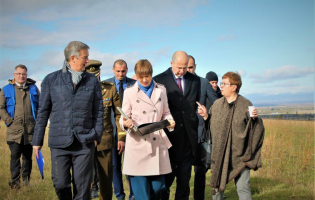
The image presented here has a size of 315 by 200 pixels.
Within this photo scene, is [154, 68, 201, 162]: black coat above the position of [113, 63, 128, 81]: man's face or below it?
below

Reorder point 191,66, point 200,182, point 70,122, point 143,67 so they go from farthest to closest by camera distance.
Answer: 1. point 191,66
2. point 200,182
3. point 143,67
4. point 70,122

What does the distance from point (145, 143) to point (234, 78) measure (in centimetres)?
177

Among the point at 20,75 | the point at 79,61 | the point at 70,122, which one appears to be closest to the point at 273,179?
the point at 70,122

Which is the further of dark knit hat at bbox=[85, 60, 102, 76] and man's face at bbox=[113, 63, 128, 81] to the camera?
man's face at bbox=[113, 63, 128, 81]

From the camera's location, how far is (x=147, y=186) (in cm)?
486

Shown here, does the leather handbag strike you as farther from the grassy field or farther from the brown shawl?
the grassy field

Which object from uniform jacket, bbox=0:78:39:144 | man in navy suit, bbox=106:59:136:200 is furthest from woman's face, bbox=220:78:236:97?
uniform jacket, bbox=0:78:39:144

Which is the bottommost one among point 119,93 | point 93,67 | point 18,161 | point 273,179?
point 273,179

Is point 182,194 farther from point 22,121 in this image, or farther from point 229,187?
point 22,121

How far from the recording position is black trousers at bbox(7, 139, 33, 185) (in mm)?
8180

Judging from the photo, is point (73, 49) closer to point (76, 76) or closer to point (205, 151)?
point (76, 76)

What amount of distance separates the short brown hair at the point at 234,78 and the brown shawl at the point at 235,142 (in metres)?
0.21

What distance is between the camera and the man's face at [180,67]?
18.5 feet

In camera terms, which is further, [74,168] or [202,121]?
[202,121]
